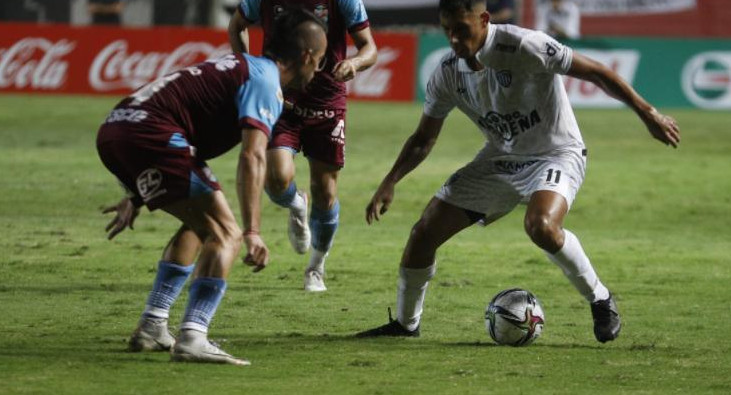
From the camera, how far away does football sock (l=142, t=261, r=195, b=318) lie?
7734 mm

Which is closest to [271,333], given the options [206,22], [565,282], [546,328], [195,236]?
[195,236]

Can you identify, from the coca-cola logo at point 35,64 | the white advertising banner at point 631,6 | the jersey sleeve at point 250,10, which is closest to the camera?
the jersey sleeve at point 250,10

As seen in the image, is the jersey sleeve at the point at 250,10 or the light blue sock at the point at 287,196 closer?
the light blue sock at the point at 287,196

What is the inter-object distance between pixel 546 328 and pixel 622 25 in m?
25.5

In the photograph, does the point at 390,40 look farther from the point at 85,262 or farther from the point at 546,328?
the point at 546,328

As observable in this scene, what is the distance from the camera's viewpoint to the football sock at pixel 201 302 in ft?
23.7

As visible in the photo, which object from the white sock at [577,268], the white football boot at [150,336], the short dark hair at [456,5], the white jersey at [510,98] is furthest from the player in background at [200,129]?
the white sock at [577,268]

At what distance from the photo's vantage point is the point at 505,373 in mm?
7320

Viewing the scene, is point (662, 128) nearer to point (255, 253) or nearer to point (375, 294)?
point (255, 253)

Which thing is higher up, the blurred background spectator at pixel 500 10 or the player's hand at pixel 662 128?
the player's hand at pixel 662 128

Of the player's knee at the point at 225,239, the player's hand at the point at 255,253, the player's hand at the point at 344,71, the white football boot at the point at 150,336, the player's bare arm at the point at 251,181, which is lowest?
the white football boot at the point at 150,336

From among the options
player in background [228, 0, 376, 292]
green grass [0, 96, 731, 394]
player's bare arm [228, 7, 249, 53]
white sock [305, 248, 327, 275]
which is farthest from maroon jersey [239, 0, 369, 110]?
green grass [0, 96, 731, 394]

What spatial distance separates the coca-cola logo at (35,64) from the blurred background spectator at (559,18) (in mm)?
9576

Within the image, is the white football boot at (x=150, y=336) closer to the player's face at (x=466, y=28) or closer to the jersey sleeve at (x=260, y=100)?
the jersey sleeve at (x=260, y=100)
